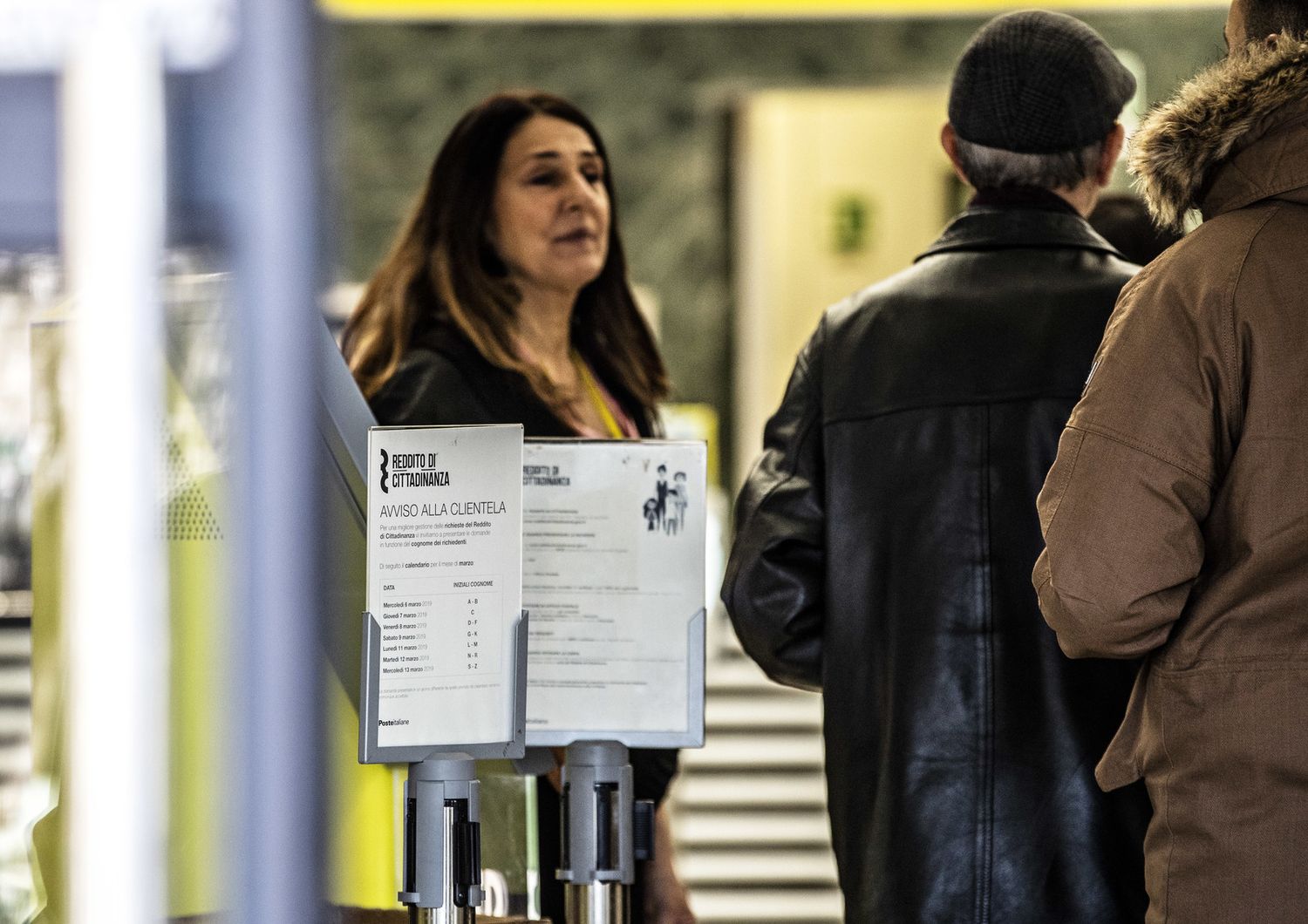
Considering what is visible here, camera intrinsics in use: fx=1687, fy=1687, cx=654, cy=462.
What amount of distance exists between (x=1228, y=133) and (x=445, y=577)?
86cm

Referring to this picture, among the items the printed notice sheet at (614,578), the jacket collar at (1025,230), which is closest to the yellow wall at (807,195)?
the jacket collar at (1025,230)

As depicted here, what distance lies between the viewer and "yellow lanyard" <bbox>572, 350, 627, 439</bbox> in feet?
7.97

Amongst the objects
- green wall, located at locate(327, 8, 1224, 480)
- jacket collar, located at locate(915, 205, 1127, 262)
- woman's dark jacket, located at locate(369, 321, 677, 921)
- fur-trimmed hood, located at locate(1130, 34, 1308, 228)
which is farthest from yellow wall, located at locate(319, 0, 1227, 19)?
fur-trimmed hood, located at locate(1130, 34, 1308, 228)

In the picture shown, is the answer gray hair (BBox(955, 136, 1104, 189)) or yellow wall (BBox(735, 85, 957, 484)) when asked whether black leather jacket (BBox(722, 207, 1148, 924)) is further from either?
yellow wall (BBox(735, 85, 957, 484))

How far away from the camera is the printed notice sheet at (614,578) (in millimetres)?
1786

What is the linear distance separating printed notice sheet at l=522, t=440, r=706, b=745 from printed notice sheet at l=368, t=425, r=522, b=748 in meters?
0.22

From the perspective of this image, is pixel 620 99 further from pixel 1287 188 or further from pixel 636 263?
pixel 1287 188

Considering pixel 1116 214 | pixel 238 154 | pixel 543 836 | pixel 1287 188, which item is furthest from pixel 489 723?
pixel 1116 214

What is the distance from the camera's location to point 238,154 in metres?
0.87

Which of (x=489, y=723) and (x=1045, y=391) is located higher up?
(x=1045, y=391)

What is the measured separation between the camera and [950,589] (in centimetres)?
204

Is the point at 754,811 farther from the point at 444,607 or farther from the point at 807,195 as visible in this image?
the point at 444,607

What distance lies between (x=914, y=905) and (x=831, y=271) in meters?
5.00

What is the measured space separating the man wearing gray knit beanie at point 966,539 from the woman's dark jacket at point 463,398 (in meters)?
0.23
